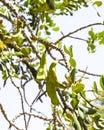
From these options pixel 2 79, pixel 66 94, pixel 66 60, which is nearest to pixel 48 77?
pixel 66 94

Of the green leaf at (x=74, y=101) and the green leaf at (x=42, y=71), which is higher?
the green leaf at (x=42, y=71)

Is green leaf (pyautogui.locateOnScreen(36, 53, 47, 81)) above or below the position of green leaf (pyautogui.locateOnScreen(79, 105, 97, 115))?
above

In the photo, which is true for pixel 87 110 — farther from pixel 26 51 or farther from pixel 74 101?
pixel 26 51

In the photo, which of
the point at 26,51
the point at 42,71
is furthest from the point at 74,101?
the point at 26,51

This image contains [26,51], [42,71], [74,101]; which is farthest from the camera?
[26,51]

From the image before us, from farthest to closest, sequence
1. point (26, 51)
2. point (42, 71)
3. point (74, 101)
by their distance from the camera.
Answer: point (26, 51) → point (74, 101) → point (42, 71)

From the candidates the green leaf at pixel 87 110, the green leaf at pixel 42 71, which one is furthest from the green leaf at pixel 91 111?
the green leaf at pixel 42 71

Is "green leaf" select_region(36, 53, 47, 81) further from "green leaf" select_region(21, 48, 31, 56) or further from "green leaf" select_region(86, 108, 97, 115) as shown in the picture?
"green leaf" select_region(21, 48, 31, 56)

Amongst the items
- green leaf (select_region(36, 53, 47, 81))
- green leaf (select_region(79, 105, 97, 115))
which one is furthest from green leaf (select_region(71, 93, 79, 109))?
green leaf (select_region(36, 53, 47, 81))

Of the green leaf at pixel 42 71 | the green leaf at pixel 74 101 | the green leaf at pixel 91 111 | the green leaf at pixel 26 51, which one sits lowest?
the green leaf at pixel 91 111

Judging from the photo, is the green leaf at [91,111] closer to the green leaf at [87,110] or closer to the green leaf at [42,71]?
the green leaf at [87,110]

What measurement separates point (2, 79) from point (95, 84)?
1.25m

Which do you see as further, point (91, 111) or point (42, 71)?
point (91, 111)

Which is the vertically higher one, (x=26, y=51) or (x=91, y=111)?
(x=26, y=51)
